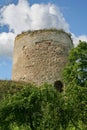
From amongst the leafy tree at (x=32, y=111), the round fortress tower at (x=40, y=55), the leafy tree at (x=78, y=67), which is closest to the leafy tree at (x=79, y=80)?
the leafy tree at (x=78, y=67)

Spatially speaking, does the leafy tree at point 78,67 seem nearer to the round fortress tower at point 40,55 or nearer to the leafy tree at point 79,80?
the leafy tree at point 79,80

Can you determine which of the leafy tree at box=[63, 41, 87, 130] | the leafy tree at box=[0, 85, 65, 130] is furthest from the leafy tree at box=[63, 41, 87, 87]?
the leafy tree at box=[0, 85, 65, 130]

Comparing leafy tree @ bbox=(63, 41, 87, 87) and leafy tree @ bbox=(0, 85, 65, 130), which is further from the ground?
leafy tree @ bbox=(63, 41, 87, 87)

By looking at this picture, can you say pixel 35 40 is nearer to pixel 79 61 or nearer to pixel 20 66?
pixel 20 66

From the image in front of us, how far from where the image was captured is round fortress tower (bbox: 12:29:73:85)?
19.7m

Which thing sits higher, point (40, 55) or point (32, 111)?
point (40, 55)

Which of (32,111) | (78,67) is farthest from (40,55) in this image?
(32,111)

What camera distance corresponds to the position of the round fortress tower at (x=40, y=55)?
64.5 feet

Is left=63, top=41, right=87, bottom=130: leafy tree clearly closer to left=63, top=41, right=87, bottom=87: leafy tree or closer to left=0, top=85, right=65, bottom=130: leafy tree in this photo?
left=63, top=41, right=87, bottom=87: leafy tree

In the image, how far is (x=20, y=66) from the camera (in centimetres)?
2027

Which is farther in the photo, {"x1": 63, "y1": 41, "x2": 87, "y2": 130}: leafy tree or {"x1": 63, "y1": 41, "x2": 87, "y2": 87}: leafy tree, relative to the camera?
{"x1": 63, "y1": 41, "x2": 87, "y2": 87}: leafy tree

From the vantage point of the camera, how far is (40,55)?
20.0 meters

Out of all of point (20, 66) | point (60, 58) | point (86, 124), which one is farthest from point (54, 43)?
point (86, 124)

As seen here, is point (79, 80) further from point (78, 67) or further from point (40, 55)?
point (40, 55)
